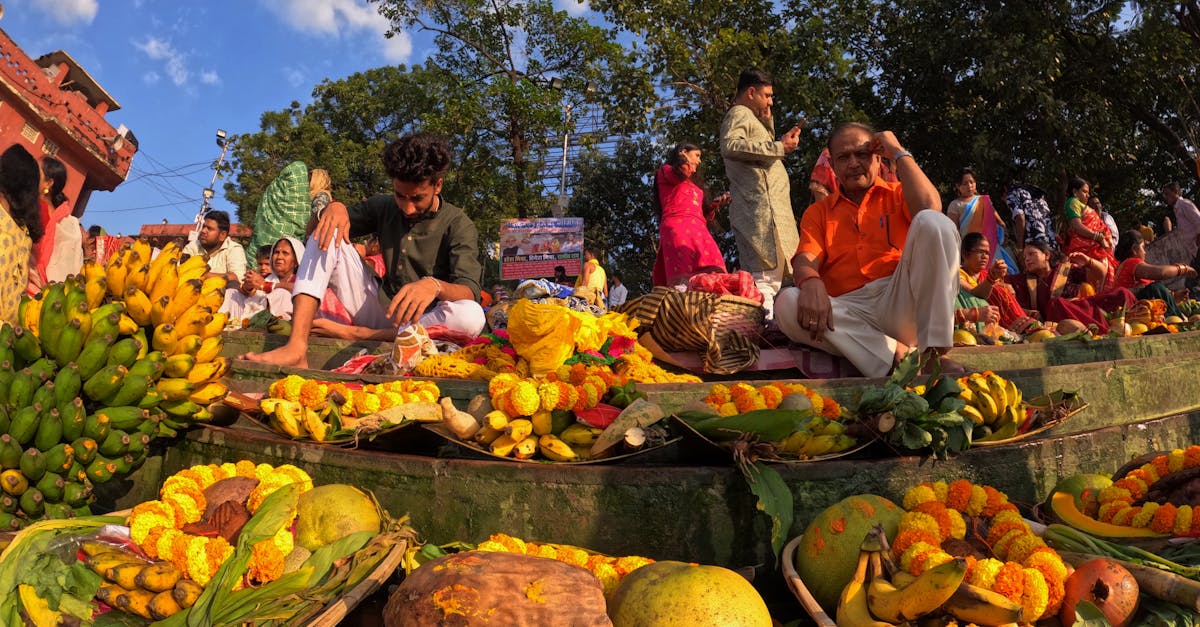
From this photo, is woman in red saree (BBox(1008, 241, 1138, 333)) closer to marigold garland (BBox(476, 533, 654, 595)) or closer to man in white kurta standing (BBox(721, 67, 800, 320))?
man in white kurta standing (BBox(721, 67, 800, 320))

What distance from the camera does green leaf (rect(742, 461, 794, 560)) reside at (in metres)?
2.29

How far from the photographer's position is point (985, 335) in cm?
535

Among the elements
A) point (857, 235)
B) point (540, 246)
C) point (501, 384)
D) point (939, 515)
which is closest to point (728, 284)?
point (857, 235)

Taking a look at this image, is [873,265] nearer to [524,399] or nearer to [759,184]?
[759,184]

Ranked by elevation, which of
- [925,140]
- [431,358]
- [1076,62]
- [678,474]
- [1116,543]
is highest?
[1076,62]

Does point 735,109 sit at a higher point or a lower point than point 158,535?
higher

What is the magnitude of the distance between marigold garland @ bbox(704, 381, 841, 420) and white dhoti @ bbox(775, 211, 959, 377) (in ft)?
3.21

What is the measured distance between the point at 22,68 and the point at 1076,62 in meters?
21.8

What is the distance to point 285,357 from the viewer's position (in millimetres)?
3984

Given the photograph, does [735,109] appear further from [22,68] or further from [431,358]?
[22,68]

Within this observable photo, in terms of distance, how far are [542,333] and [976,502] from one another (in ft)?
6.17

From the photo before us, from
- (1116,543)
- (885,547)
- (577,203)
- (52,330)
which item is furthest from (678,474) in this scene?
(577,203)

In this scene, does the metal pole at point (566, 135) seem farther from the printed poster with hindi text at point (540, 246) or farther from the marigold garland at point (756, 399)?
the marigold garland at point (756, 399)

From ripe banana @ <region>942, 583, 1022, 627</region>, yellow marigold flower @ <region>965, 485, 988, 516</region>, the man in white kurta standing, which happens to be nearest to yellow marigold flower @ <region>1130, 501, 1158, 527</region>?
yellow marigold flower @ <region>965, 485, 988, 516</region>
